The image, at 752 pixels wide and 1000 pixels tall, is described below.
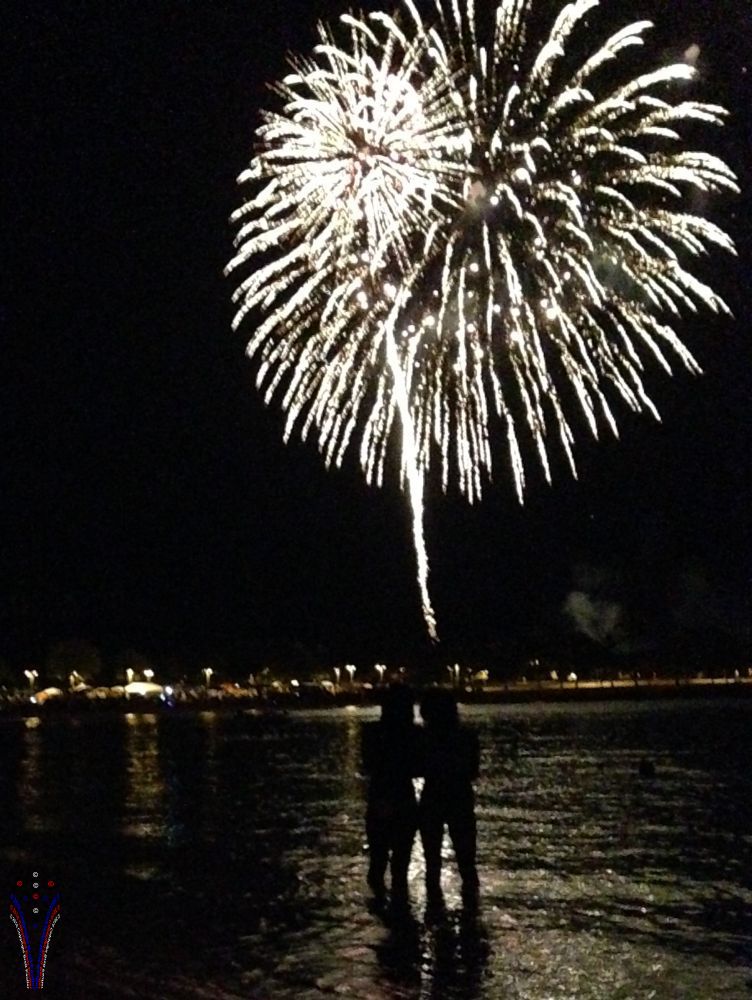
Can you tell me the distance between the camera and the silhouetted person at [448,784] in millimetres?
10422

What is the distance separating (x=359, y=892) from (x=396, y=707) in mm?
1637

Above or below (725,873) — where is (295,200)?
above

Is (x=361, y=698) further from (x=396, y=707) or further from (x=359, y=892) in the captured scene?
(x=396, y=707)

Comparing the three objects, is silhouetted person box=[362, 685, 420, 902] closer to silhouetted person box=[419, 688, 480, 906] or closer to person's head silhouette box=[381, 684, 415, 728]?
person's head silhouette box=[381, 684, 415, 728]

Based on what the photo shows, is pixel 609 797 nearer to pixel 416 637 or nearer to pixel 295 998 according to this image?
pixel 295 998

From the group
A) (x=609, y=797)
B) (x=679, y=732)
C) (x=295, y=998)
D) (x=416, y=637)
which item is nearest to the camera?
(x=295, y=998)

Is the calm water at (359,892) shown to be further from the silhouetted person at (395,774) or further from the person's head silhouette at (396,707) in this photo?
the person's head silhouette at (396,707)

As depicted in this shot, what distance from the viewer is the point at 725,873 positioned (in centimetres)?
1216

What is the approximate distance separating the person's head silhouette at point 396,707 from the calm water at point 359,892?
4.38ft

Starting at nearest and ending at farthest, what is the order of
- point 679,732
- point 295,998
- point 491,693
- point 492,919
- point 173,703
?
point 295,998, point 492,919, point 679,732, point 173,703, point 491,693

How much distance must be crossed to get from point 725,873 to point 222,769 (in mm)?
16561

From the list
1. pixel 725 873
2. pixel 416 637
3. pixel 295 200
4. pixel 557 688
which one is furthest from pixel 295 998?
pixel 416 637

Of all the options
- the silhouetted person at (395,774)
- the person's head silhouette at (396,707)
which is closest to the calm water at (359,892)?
the silhouetted person at (395,774)

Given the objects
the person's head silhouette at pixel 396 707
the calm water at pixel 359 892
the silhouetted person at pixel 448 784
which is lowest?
the calm water at pixel 359 892
